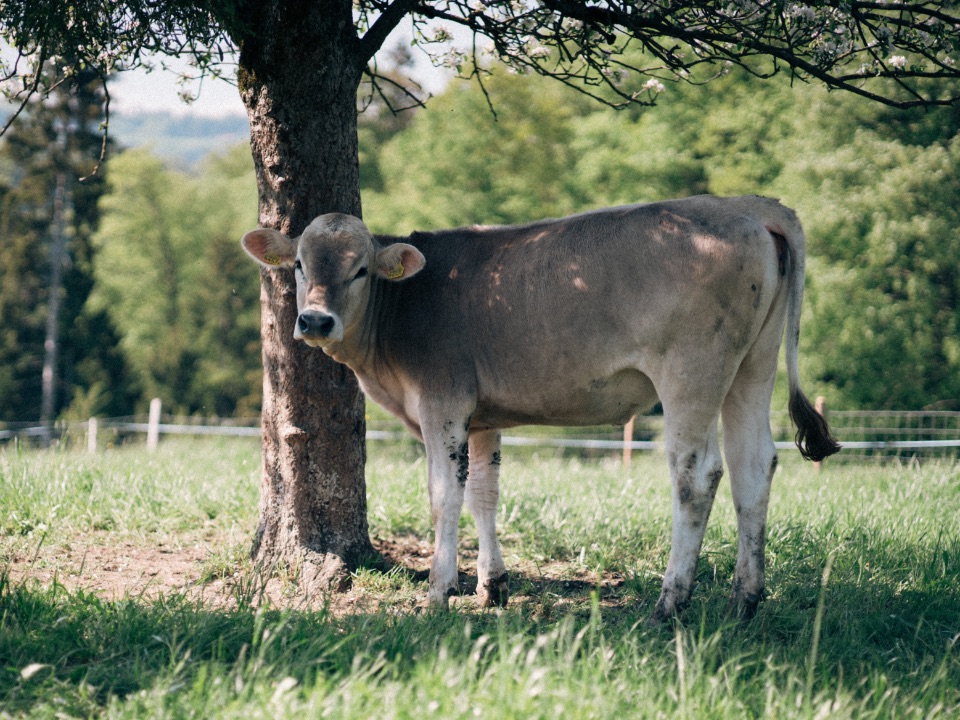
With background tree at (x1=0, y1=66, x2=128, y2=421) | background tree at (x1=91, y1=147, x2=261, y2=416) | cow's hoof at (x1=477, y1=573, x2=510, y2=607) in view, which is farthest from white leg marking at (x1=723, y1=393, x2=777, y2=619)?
background tree at (x1=91, y1=147, x2=261, y2=416)

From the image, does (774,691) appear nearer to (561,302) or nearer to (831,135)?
A: (561,302)

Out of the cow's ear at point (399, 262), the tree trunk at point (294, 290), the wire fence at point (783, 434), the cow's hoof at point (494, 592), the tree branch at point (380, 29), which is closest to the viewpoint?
the cow's ear at point (399, 262)

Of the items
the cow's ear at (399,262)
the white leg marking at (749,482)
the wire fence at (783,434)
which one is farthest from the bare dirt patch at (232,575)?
the wire fence at (783,434)

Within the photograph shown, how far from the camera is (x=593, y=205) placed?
94.8ft

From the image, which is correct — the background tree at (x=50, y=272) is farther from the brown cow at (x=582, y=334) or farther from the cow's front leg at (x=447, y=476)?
the cow's front leg at (x=447, y=476)

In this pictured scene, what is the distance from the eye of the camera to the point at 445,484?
6.11 m

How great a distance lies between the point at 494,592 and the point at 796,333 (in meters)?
2.47

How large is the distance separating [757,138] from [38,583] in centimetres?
2478

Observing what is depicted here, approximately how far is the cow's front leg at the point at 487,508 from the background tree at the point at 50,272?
116ft

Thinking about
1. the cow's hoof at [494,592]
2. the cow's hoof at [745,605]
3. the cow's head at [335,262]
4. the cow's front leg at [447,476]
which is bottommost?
the cow's hoof at [494,592]

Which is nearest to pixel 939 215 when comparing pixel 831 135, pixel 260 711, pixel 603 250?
pixel 831 135

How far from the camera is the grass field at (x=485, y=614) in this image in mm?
3678

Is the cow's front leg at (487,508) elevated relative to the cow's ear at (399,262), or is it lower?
lower

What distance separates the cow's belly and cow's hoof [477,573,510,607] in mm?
1023
